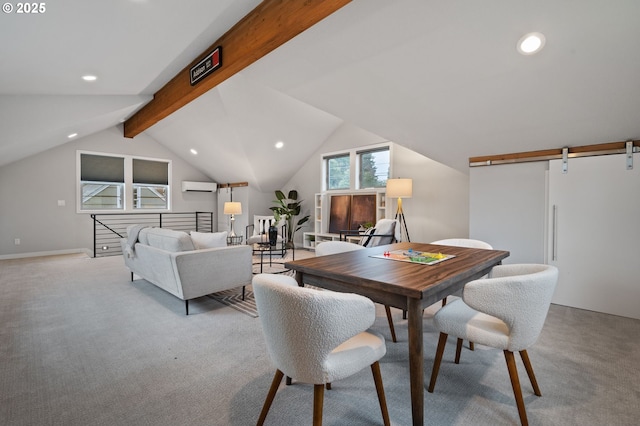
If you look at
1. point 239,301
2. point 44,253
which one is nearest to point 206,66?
point 239,301

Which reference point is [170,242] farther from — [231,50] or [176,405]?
[231,50]

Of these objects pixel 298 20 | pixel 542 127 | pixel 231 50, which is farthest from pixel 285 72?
pixel 542 127

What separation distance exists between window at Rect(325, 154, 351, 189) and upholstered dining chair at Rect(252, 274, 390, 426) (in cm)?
537

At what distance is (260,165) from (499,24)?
5355 millimetres

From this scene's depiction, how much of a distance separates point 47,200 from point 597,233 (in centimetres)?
914

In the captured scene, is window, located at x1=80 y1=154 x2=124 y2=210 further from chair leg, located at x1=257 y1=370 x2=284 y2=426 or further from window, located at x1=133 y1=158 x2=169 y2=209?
chair leg, located at x1=257 y1=370 x2=284 y2=426

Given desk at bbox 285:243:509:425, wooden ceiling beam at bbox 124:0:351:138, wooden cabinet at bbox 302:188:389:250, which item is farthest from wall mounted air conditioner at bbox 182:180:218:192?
desk at bbox 285:243:509:425

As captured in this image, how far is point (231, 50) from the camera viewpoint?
119 inches

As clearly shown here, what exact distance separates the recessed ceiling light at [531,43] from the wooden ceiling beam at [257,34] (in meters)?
1.36

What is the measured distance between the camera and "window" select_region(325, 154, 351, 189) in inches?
259

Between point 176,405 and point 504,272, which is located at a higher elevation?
point 504,272

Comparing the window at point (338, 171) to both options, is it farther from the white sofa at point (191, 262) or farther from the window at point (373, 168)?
the white sofa at point (191, 262)

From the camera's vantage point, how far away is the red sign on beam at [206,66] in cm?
320

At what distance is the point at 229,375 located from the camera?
6.30 feet
